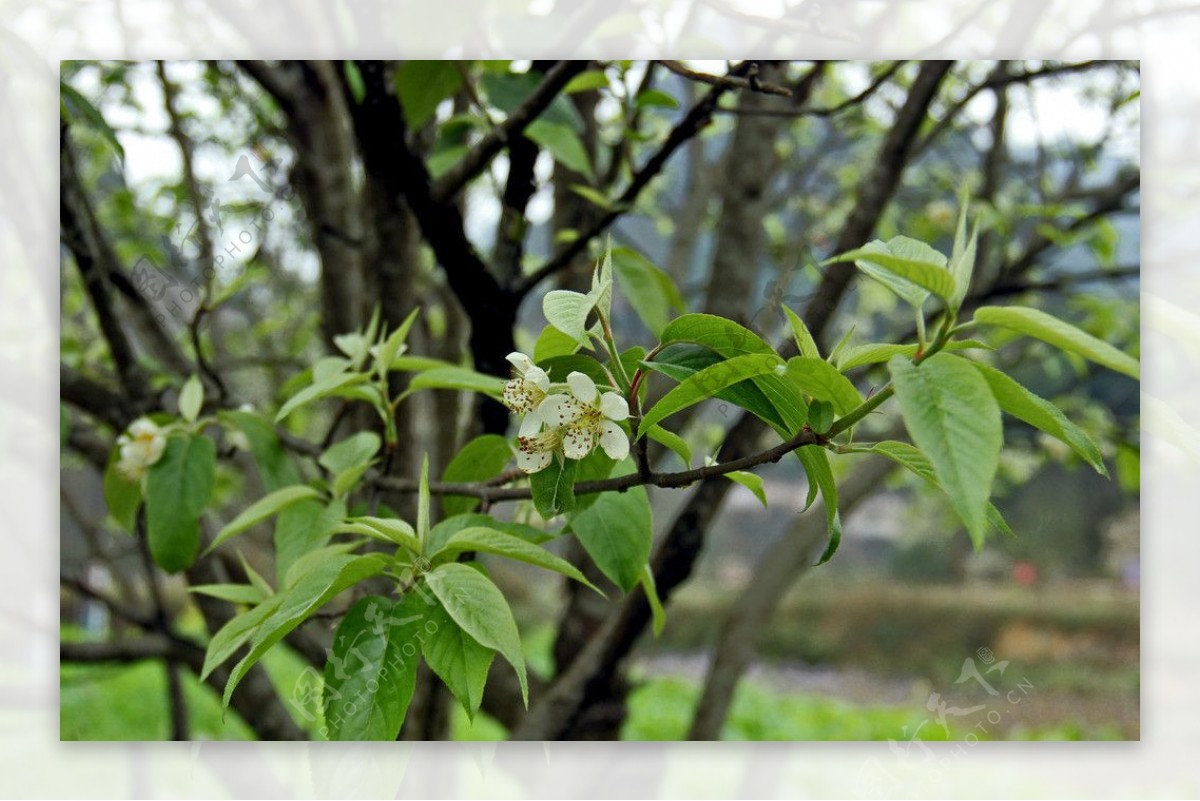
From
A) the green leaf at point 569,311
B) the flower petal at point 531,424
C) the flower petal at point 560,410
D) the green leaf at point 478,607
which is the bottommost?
the green leaf at point 478,607

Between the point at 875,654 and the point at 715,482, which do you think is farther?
the point at 875,654

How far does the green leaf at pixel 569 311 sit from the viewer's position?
15.2 inches

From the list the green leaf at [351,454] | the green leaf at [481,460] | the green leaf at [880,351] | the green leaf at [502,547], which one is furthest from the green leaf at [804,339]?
the green leaf at [351,454]

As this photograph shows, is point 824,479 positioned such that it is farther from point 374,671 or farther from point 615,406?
point 374,671

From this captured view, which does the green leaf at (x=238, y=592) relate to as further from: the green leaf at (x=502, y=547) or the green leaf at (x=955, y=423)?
the green leaf at (x=955, y=423)

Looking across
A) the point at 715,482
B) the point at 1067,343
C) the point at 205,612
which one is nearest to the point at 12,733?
the point at 205,612

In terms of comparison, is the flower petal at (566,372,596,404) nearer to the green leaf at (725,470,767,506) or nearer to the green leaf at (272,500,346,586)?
the green leaf at (725,470,767,506)

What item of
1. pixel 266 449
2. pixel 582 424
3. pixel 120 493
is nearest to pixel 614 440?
pixel 582 424

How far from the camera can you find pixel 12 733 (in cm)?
120

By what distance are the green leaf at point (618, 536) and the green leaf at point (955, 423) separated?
0.77 ft

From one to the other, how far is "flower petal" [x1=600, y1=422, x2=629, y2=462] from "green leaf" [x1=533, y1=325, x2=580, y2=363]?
0.12ft

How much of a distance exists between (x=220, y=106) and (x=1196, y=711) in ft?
4.74

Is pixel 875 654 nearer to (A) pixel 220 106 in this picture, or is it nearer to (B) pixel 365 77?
(A) pixel 220 106

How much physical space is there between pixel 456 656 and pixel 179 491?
1.26 feet
